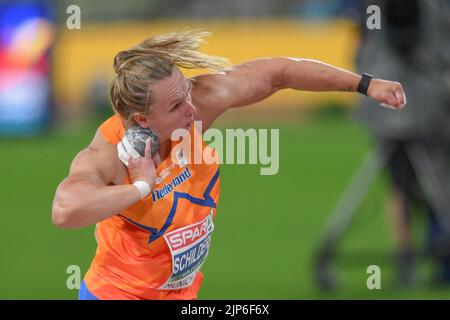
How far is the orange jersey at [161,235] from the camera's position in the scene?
5.60 metres

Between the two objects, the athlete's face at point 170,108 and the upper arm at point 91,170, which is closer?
the upper arm at point 91,170

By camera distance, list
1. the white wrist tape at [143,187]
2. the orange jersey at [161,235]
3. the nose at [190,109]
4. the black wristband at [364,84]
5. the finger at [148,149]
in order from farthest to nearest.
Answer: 1. the black wristband at [364,84]
2. the orange jersey at [161,235]
3. the nose at [190,109]
4. the finger at [148,149]
5. the white wrist tape at [143,187]

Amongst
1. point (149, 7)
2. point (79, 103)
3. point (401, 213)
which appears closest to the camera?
point (401, 213)

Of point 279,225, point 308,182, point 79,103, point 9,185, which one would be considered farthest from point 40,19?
point 279,225

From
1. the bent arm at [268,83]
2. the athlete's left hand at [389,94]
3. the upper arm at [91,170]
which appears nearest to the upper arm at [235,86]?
the bent arm at [268,83]

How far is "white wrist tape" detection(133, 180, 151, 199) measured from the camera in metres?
5.19

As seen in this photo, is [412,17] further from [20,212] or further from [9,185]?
[9,185]

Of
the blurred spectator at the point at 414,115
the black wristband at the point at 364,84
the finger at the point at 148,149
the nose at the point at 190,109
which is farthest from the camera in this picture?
the blurred spectator at the point at 414,115

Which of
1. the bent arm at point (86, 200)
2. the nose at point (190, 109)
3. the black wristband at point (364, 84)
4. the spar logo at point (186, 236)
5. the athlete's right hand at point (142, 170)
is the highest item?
the black wristband at point (364, 84)

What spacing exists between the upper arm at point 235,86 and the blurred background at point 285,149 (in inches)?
19.6

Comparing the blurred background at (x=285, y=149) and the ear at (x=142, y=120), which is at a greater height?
the ear at (x=142, y=120)

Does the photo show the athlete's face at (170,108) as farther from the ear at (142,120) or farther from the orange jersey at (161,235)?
the orange jersey at (161,235)

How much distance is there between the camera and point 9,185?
751 inches
